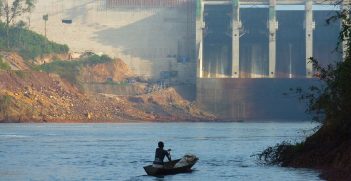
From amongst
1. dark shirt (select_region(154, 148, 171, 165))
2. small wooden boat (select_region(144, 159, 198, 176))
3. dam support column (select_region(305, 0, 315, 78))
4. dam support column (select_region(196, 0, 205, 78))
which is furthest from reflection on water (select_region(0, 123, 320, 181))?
dam support column (select_region(305, 0, 315, 78))

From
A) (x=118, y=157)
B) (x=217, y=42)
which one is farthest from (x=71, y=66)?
(x=118, y=157)

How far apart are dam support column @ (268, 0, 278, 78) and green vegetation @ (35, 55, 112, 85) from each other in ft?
89.6

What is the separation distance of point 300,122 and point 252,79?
10.6 meters

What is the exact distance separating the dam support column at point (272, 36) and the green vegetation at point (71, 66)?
27299 millimetres

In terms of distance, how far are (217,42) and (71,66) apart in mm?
25301

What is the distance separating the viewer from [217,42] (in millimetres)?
192250

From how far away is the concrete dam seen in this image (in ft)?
605

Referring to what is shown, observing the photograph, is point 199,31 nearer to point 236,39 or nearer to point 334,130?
point 236,39

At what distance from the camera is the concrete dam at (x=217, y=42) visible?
184 metres

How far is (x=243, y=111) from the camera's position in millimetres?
187875

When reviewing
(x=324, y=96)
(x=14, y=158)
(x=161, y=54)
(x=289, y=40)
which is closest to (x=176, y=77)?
(x=161, y=54)

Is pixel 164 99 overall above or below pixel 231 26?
below

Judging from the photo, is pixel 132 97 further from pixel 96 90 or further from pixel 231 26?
pixel 231 26

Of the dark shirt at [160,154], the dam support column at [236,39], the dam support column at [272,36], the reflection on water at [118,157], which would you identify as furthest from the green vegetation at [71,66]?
the dark shirt at [160,154]
